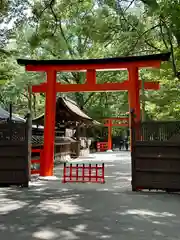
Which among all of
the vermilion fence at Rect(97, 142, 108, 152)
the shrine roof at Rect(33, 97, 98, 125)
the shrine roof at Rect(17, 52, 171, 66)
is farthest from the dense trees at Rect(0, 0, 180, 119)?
the vermilion fence at Rect(97, 142, 108, 152)

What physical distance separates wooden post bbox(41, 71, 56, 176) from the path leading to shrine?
242 centimetres

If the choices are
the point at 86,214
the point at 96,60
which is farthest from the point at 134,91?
the point at 86,214

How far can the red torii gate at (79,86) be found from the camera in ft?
36.5

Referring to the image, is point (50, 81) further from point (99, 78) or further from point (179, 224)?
point (99, 78)

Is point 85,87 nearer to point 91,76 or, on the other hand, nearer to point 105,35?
point 91,76

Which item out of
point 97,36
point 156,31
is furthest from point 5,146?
point 156,31

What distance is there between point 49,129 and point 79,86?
7.40 ft

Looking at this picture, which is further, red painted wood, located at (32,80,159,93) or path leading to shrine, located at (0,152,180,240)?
red painted wood, located at (32,80,159,93)

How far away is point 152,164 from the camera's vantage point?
8.23 metres

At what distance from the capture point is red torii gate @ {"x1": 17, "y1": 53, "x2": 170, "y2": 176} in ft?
36.5

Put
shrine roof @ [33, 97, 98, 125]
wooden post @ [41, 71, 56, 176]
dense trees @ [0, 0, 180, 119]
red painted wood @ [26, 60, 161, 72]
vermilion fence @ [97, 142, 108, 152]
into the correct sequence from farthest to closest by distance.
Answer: vermilion fence @ [97, 142, 108, 152] < shrine roof @ [33, 97, 98, 125] < wooden post @ [41, 71, 56, 176] < red painted wood @ [26, 60, 161, 72] < dense trees @ [0, 0, 180, 119]

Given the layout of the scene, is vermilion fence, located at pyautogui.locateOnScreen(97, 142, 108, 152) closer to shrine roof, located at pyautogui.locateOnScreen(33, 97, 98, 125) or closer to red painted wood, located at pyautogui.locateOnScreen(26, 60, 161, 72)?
shrine roof, located at pyautogui.locateOnScreen(33, 97, 98, 125)

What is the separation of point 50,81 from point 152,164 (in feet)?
19.0

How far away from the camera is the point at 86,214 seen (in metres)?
5.61
